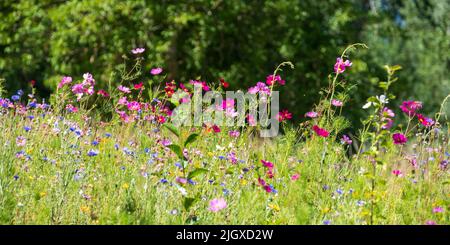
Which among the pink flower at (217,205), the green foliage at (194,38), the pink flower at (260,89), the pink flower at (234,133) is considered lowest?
the pink flower at (217,205)

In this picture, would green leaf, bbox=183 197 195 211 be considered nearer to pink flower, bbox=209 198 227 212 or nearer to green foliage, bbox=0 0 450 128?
pink flower, bbox=209 198 227 212

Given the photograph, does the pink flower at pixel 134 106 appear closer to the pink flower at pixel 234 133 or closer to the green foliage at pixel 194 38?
the pink flower at pixel 234 133

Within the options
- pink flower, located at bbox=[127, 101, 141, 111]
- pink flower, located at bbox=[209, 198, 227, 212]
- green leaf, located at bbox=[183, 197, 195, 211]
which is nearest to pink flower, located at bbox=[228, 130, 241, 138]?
pink flower, located at bbox=[127, 101, 141, 111]

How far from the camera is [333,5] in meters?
13.4

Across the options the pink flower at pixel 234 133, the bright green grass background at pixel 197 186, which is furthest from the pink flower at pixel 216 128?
the pink flower at pixel 234 133

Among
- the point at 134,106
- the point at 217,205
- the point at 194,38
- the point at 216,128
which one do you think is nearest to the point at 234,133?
the point at 216,128

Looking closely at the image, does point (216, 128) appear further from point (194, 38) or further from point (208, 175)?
point (194, 38)

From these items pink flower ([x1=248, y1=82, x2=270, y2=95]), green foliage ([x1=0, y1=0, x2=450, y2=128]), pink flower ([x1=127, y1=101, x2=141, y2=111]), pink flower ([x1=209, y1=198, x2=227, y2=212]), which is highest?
green foliage ([x1=0, y1=0, x2=450, y2=128])

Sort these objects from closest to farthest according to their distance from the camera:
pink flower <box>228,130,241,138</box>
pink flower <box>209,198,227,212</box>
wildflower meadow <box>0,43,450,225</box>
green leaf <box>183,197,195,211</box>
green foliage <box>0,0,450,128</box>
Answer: pink flower <box>209,198,227,212</box>, green leaf <box>183,197,195,211</box>, wildflower meadow <box>0,43,450,225</box>, pink flower <box>228,130,241,138</box>, green foliage <box>0,0,450,128</box>

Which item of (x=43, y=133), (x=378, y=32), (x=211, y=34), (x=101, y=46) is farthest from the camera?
(x=378, y=32)
